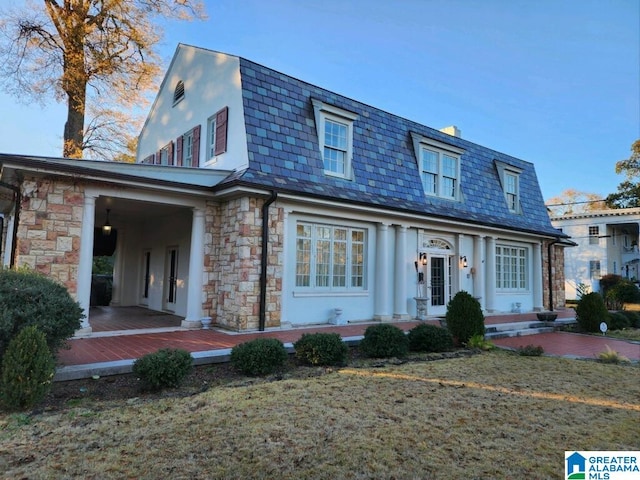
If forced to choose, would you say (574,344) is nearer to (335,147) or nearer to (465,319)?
(465,319)

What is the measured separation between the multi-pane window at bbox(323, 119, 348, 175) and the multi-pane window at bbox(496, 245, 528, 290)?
7.69 meters

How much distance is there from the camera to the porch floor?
5.79m

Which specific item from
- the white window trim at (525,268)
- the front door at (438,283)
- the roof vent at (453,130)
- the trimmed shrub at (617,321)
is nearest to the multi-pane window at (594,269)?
the white window trim at (525,268)

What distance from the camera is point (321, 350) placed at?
6.31 metres

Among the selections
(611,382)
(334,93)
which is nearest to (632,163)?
(334,93)

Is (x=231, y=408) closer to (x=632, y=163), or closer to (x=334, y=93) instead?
(x=334, y=93)

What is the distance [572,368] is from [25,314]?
26.4 ft

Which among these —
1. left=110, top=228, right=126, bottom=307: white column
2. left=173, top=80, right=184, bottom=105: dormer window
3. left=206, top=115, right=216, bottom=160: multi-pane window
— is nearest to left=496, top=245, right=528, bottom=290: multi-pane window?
left=206, top=115, right=216, bottom=160: multi-pane window

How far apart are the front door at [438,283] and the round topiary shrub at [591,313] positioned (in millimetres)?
3799

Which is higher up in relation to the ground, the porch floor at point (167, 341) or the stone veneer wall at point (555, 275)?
the stone veneer wall at point (555, 275)

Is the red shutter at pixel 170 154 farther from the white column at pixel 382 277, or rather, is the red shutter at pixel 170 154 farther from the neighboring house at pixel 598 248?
the neighboring house at pixel 598 248

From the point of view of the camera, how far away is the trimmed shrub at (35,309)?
14.5ft

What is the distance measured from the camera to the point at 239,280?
28.7 ft

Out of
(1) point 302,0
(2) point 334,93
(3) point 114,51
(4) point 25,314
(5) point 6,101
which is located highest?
(3) point 114,51
